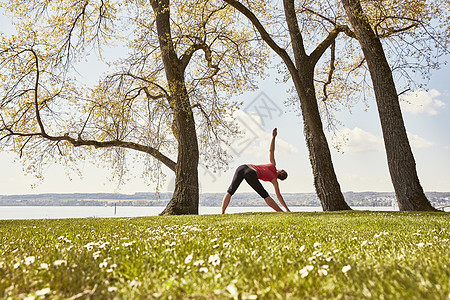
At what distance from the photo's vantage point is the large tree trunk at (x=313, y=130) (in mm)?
12109

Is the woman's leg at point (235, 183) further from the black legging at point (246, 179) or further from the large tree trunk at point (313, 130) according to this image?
the large tree trunk at point (313, 130)

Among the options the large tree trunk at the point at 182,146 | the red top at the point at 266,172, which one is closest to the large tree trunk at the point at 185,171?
the large tree trunk at the point at 182,146

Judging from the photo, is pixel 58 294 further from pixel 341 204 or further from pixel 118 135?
pixel 118 135

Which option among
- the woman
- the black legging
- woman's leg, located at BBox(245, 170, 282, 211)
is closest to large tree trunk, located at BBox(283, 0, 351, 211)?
the woman

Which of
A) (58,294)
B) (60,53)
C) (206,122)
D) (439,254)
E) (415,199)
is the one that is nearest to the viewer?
(58,294)

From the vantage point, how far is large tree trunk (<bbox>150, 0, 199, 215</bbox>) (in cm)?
1330

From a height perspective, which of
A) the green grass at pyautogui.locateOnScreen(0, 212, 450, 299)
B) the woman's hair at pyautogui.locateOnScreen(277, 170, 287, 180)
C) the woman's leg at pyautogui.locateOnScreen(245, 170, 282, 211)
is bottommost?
the green grass at pyautogui.locateOnScreen(0, 212, 450, 299)

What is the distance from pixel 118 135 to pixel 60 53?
14.3 feet

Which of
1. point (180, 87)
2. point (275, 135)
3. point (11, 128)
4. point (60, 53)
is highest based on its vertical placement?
point (60, 53)

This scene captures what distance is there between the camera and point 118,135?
640 inches

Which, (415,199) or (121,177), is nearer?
(415,199)

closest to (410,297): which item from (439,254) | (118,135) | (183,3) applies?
(439,254)

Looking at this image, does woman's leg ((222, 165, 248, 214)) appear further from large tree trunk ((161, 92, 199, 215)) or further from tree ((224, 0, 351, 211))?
tree ((224, 0, 351, 211))

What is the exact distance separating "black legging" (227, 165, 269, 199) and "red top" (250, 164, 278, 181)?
0.16m
